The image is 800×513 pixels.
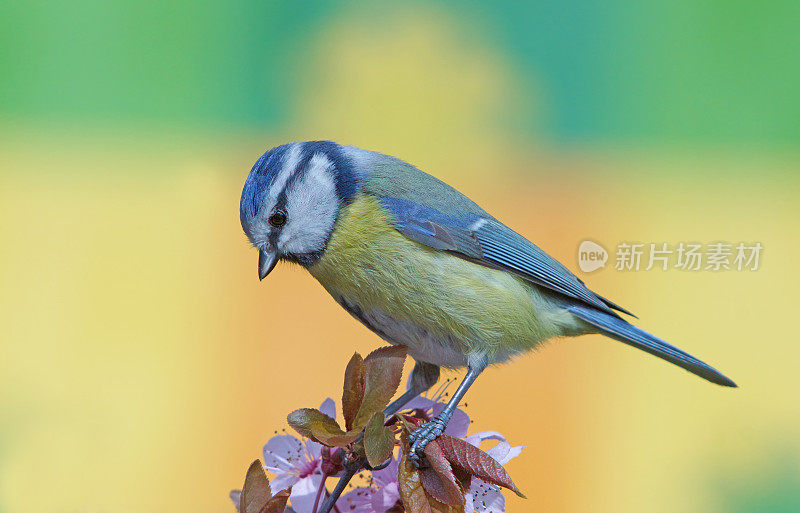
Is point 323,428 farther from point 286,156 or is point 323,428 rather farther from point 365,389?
point 286,156

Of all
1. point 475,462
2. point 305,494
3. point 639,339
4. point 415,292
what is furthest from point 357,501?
point 639,339

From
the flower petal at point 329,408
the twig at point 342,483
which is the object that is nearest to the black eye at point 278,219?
the flower petal at point 329,408

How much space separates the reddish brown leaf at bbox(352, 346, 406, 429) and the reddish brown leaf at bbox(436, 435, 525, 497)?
70mm

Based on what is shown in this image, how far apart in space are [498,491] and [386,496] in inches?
4.9

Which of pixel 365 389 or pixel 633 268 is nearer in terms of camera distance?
pixel 365 389

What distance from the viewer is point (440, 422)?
760mm

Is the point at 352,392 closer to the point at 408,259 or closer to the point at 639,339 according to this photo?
the point at 408,259

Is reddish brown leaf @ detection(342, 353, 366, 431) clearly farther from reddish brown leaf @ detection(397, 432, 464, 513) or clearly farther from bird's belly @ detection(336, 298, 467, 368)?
bird's belly @ detection(336, 298, 467, 368)

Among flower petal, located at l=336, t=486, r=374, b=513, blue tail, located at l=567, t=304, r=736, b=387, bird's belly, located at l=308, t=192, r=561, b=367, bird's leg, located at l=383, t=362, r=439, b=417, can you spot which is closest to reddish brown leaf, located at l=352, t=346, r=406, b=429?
flower petal, located at l=336, t=486, r=374, b=513

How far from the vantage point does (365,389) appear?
69 centimetres

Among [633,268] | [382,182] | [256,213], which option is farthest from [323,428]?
[633,268]

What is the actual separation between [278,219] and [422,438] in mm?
364

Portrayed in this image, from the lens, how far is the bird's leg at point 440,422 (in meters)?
0.68

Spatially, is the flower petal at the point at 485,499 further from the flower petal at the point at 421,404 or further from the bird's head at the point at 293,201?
the bird's head at the point at 293,201
